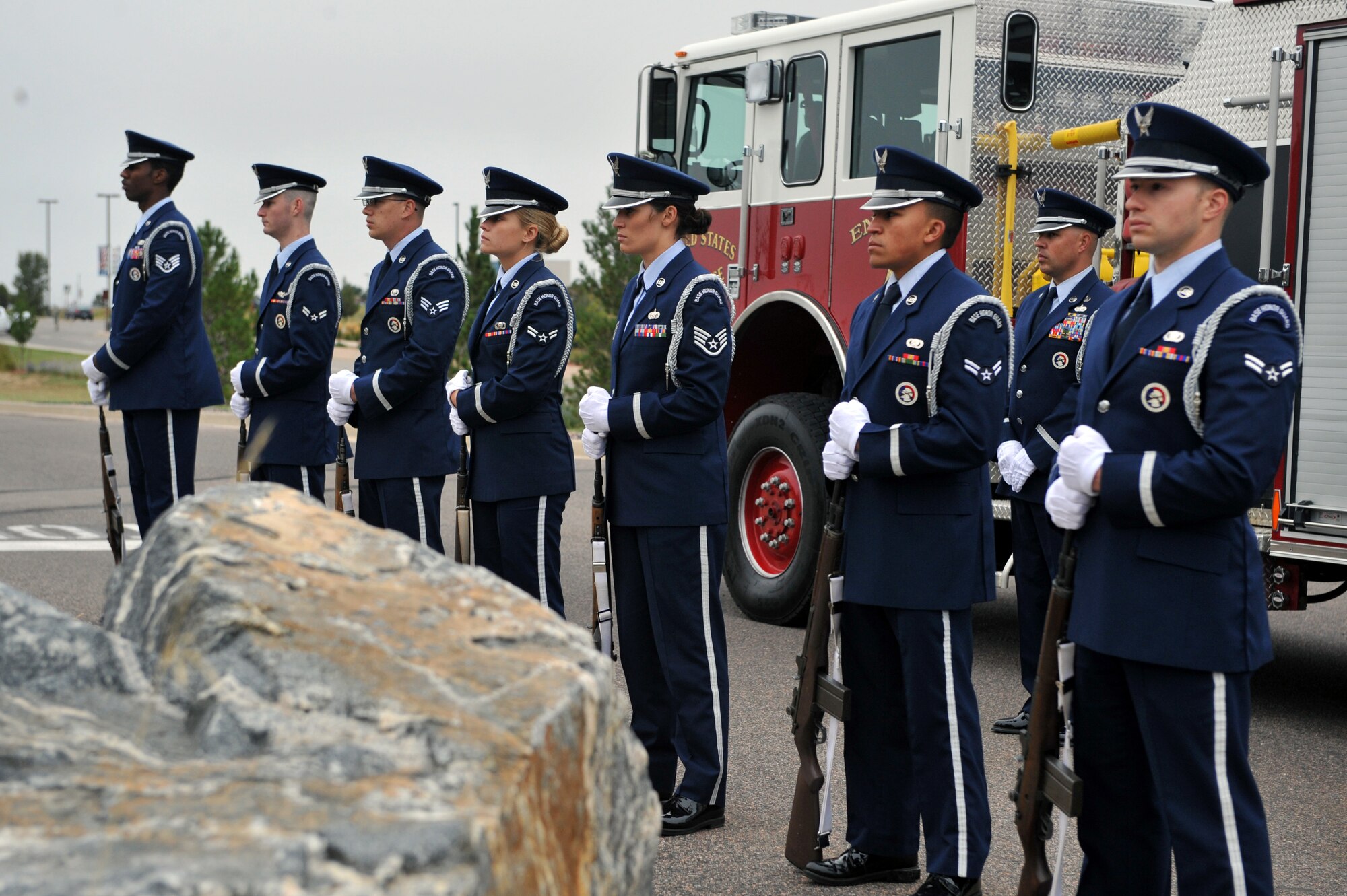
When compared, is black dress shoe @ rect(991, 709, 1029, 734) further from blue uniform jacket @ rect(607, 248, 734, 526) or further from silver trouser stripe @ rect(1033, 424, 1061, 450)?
blue uniform jacket @ rect(607, 248, 734, 526)

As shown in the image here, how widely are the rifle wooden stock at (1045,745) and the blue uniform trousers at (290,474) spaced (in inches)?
143

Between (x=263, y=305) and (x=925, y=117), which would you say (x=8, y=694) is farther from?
(x=925, y=117)

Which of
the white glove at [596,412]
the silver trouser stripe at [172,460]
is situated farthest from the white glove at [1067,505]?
the silver trouser stripe at [172,460]

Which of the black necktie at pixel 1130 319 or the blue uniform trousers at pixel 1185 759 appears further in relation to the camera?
the black necktie at pixel 1130 319

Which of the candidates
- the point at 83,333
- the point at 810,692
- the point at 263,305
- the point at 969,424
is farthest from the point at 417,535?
the point at 83,333

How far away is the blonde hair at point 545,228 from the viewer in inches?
195

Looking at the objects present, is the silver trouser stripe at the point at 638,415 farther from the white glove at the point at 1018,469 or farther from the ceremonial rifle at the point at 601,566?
the white glove at the point at 1018,469

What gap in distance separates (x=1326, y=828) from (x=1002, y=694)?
163cm

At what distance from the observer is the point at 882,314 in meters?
3.78

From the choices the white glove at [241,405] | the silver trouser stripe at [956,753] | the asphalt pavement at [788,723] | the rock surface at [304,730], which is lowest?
the asphalt pavement at [788,723]

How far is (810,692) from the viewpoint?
372 centimetres

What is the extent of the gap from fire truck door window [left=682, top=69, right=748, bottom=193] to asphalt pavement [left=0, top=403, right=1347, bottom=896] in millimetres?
2183

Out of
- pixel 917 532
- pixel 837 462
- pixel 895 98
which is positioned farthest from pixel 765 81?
pixel 917 532

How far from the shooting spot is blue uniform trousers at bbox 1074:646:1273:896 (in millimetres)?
2688
